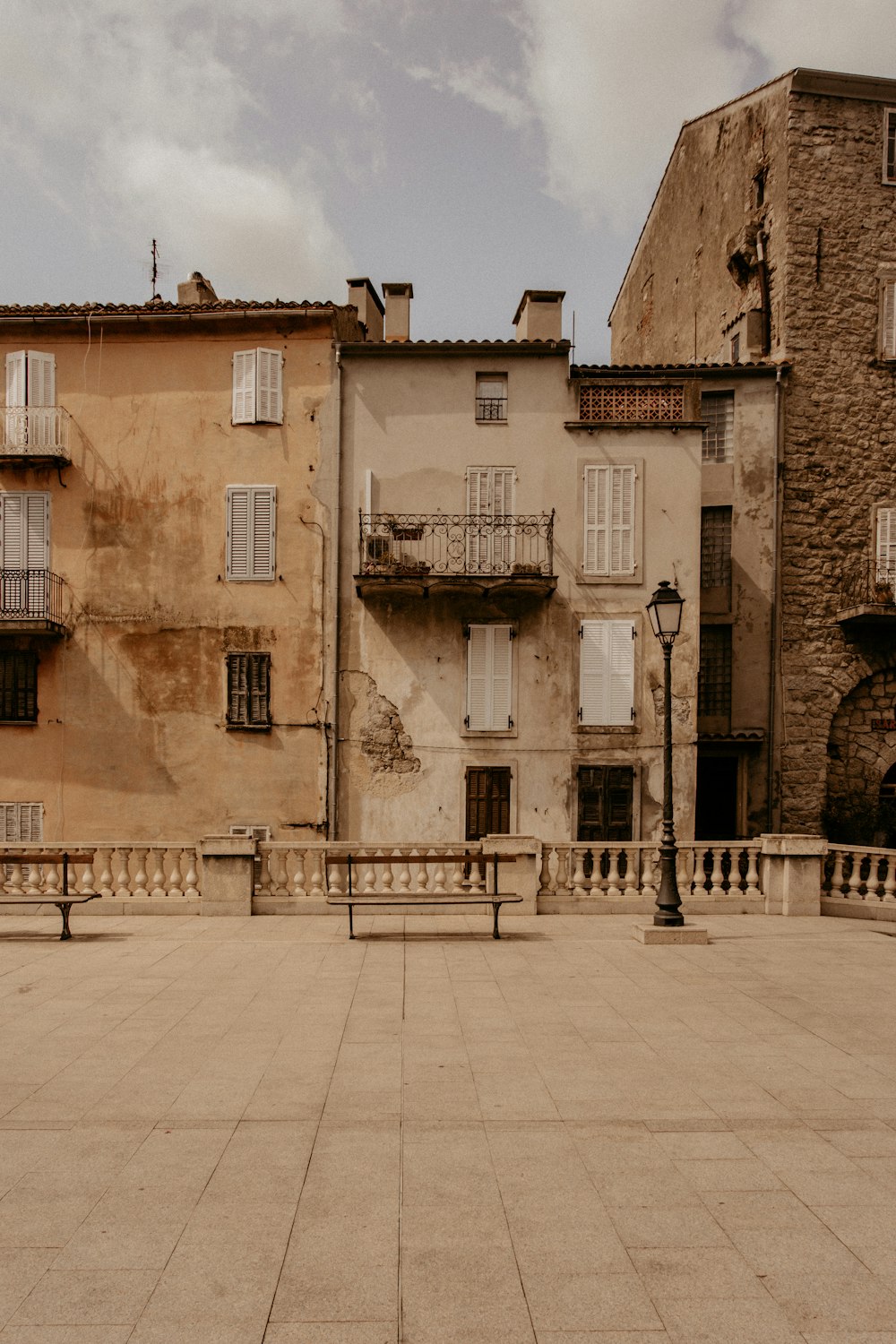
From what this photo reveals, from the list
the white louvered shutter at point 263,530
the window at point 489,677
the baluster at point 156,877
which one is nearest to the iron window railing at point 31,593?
the white louvered shutter at point 263,530

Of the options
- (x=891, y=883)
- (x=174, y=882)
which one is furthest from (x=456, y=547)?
(x=891, y=883)

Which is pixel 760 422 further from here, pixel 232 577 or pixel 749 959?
pixel 749 959

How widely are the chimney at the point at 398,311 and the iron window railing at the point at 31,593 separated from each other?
972 cm

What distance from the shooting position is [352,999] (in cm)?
930

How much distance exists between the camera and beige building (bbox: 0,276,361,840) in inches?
805

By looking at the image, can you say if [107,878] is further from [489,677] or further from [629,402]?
[629,402]

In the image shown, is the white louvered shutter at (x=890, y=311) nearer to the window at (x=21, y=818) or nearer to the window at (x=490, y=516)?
the window at (x=490, y=516)

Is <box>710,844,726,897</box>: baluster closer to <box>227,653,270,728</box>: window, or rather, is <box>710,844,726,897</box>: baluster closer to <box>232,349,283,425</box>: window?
<box>227,653,270,728</box>: window

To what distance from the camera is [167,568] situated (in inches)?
823

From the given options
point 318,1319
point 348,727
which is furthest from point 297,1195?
point 348,727

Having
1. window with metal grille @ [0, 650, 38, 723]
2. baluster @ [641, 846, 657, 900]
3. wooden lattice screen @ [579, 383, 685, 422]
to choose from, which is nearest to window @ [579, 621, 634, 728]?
wooden lattice screen @ [579, 383, 685, 422]

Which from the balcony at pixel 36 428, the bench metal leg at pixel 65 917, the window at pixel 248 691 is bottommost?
the bench metal leg at pixel 65 917

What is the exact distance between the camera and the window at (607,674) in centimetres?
2031

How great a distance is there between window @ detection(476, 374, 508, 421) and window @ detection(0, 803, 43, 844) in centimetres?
1323
